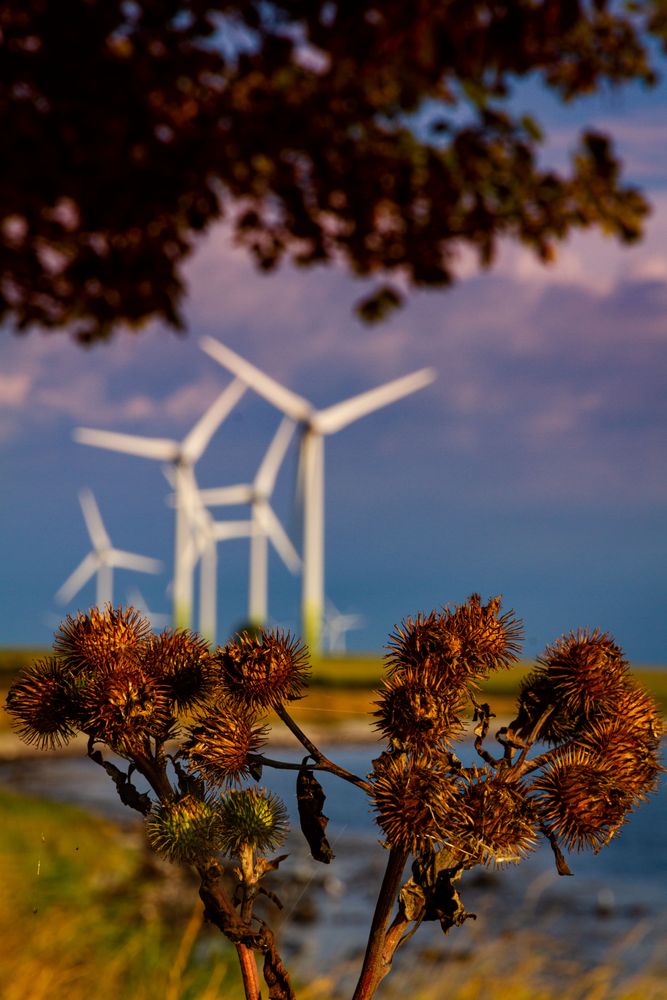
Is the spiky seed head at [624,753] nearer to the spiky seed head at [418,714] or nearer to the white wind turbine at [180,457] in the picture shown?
the spiky seed head at [418,714]

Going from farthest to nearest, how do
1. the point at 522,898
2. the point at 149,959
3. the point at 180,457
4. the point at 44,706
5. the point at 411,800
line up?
the point at 180,457 → the point at 522,898 → the point at 149,959 → the point at 44,706 → the point at 411,800

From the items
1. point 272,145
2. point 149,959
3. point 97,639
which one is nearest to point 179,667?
point 97,639

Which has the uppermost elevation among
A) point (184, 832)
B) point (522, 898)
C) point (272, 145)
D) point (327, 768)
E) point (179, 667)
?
point (272, 145)

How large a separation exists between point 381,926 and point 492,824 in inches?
10.6

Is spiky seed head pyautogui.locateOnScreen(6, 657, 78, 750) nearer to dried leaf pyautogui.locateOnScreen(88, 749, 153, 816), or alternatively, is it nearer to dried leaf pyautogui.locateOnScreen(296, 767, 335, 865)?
dried leaf pyautogui.locateOnScreen(88, 749, 153, 816)

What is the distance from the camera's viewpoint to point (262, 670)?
5.84ft

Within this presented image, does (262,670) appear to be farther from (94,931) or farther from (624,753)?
(94,931)

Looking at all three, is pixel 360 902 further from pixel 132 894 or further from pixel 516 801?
pixel 516 801

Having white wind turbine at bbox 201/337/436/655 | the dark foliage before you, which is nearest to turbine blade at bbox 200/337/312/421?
white wind turbine at bbox 201/337/436/655

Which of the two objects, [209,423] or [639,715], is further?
[209,423]

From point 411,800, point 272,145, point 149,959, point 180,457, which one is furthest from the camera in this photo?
point 180,457

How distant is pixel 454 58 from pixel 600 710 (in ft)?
22.9

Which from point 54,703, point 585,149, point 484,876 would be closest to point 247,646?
point 54,703

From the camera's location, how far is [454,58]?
7.75m
